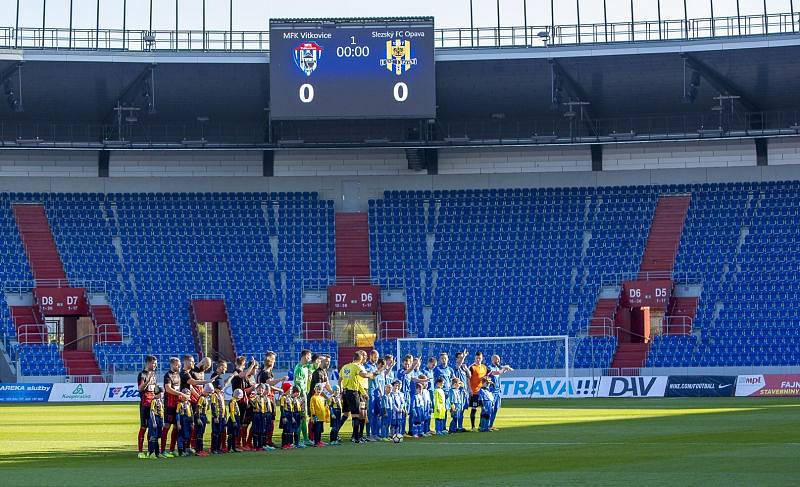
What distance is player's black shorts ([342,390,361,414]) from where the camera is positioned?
28.7 meters

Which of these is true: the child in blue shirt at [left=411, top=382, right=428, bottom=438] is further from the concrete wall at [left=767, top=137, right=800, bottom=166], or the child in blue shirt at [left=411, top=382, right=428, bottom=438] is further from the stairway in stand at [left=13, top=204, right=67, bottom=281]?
the concrete wall at [left=767, top=137, right=800, bottom=166]

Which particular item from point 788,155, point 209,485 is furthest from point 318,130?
point 209,485

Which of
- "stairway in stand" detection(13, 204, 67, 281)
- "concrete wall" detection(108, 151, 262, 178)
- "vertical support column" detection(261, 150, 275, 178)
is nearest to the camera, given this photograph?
"stairway in stand" detection(13, 204, 67, 281)

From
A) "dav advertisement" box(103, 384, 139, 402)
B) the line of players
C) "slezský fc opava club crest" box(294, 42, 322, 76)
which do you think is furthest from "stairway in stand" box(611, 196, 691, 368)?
the line of players

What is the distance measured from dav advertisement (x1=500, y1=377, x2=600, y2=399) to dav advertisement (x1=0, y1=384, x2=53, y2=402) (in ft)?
59.7

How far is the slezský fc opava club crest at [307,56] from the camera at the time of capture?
56.3m

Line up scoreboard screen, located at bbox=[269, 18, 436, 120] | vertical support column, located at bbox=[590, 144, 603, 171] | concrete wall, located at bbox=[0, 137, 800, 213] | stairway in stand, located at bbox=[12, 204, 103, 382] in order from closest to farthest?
1. stairway in stand, located at bbox=[12, 204, 103, 382]
2. scoreboard screen, located at bbox=[269, 18, 436, 120]
3. concrete wall, located at bbox=[0, 137, 800, 213]
4. vertical support column, located at bbox=[590, 144, 603, 171]

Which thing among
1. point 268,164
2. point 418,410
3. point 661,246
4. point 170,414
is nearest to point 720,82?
point 661,246

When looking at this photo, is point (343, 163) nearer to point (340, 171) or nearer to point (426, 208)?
point (340, 171)

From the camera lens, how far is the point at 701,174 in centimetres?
6234

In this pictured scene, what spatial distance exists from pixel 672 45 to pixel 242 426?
3501 centimetres

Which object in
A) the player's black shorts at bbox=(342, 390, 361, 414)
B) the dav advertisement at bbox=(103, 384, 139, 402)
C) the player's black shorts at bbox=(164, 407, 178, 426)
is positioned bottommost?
the dav advertisement at bbox=(103, 384, 139, 402)

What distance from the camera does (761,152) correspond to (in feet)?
203

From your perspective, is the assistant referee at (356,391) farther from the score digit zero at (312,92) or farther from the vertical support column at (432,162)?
the vertical support column at (432,162)
